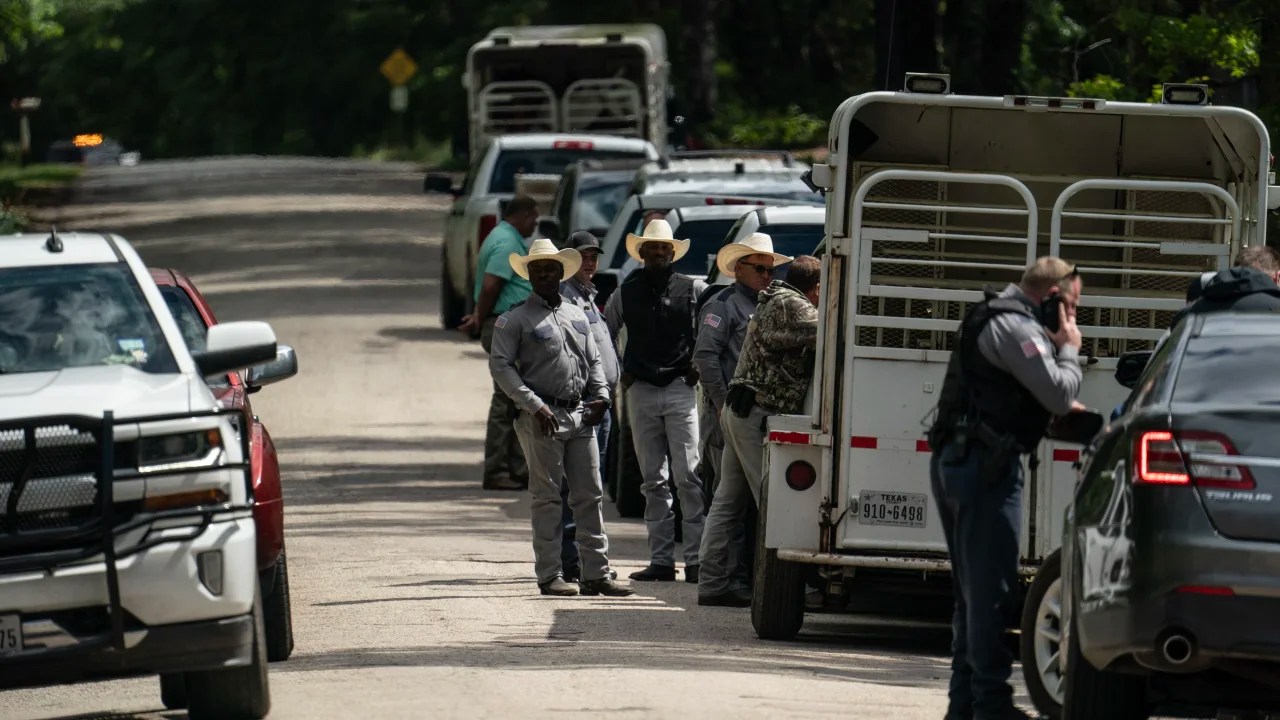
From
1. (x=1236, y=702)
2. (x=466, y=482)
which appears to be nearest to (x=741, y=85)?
(x=466, y=482)

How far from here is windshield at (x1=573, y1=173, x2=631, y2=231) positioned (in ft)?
67.9

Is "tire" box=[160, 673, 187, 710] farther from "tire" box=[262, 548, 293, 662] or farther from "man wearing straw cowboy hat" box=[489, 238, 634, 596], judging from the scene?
"man wearing straw cowboy hat" box=[489, 238, 634, 596]

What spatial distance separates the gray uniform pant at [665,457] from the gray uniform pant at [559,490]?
733 millimetres

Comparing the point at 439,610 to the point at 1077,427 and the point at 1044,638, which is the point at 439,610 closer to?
the point at 1044,638

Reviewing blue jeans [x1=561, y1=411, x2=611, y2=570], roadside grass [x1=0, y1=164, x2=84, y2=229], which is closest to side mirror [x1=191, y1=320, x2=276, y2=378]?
blue jeans [x1=561, y1=411, x2=611, y2=570]

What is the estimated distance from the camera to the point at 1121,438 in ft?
25.2

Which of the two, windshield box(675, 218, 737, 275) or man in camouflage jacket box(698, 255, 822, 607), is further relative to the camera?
windshield box(675, 218, 737, 275)

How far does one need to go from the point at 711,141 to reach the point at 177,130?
40.2 m

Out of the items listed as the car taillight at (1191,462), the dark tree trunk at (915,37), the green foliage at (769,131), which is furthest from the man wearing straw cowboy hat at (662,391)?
the green foliage at (769,131)

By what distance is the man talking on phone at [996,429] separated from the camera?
818cm

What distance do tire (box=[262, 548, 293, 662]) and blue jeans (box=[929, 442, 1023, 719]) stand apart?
2960mm

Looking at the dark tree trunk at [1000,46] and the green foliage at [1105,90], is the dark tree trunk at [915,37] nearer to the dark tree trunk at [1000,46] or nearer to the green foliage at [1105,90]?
the dark tree trunk at [1000,46]

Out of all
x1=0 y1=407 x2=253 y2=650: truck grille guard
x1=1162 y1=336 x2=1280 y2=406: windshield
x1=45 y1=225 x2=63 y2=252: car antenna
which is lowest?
x1=0 y1=407 x2=253 y2=650: truck grille guard

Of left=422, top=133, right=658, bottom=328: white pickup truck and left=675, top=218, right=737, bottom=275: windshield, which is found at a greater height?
left=675, top=218, right=737, bottom=275: windshield
